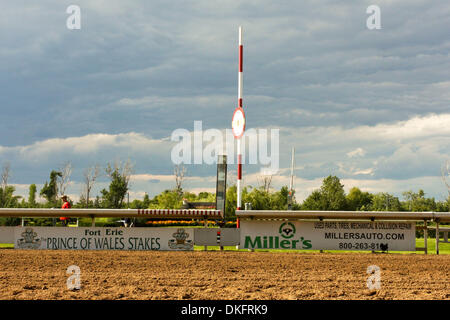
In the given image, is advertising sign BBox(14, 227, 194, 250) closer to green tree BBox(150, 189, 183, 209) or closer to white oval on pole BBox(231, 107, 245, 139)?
white oval on pole BBox(231, 107, 245, 139)

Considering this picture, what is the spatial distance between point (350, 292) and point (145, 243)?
498 inches

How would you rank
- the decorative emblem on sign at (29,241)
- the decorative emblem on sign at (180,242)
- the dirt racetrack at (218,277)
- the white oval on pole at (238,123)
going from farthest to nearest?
the white oval on pole at (238,123) < the decorative emblem on sign at (29,241) < the decorative emblem on sign at (180,242) < the dirt racetrack at (218,277)

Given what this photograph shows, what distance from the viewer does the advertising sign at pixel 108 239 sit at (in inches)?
816

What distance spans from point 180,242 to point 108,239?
3259mm

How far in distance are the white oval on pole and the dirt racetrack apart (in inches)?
293

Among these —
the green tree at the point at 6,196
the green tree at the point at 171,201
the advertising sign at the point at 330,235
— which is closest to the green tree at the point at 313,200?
the green tree at the point at 171,201

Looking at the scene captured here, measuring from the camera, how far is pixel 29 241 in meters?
21.3

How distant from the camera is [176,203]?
2434 inches

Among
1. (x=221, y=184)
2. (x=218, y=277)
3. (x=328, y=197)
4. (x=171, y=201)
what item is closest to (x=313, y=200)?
(x=328, y=197)

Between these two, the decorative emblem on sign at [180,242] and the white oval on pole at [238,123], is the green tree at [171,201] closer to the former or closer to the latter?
the white oval on pole at [238,123]

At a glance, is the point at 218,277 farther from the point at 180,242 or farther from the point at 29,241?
the point at 29,241

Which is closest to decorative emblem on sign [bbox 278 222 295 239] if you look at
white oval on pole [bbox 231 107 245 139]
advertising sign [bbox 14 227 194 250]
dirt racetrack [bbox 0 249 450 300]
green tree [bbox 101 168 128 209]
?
dirt racetrack [bbox 0 249 450 300]

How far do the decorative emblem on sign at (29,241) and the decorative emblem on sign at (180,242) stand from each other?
6190mm

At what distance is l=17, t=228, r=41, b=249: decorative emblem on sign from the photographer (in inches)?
834
